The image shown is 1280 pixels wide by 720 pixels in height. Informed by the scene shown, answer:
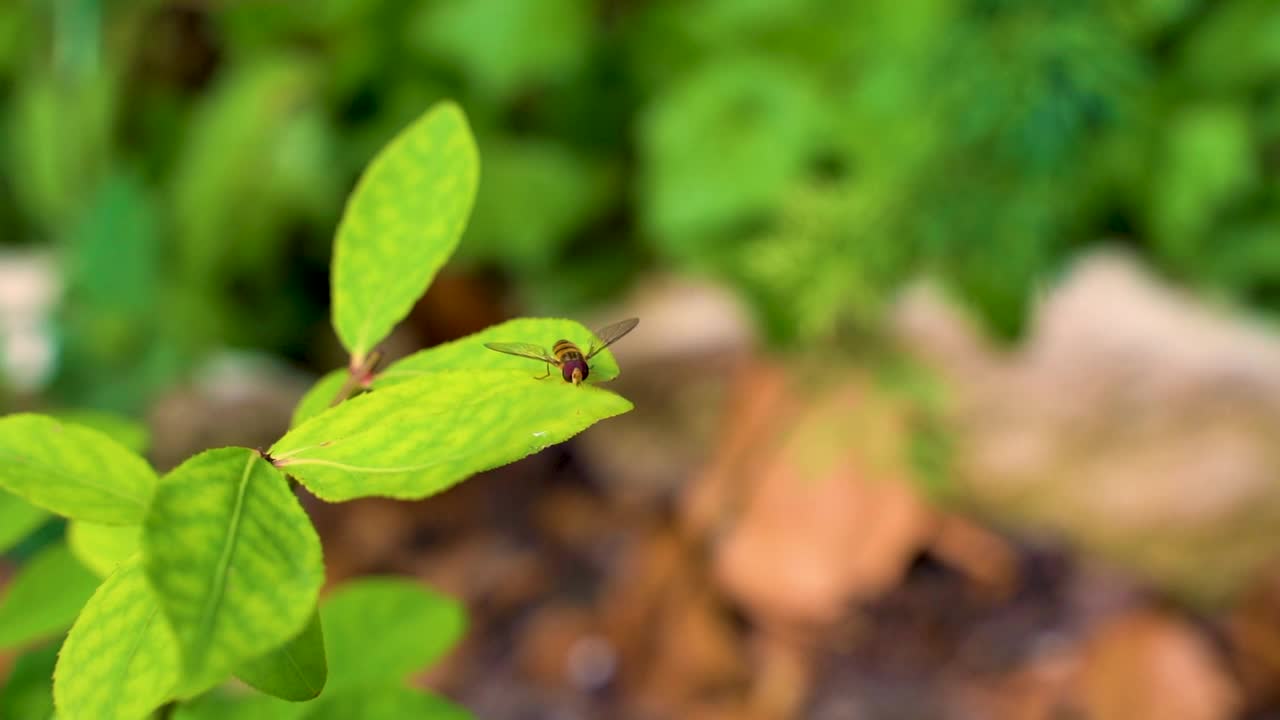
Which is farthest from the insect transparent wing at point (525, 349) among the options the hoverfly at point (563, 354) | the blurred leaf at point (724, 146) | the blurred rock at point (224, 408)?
the blurred rock at point (224, 408)

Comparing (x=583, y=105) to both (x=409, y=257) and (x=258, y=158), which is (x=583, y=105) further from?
(x=409, y=257)

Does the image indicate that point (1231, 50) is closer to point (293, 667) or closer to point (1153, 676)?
point (1153, 676)

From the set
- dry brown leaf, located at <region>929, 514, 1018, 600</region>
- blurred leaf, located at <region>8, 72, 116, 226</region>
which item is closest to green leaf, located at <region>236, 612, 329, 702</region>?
dry brown leaf, located at <region>929, 514, 1018, 600</region>

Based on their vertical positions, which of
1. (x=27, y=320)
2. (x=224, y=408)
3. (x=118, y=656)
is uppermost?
(x=118, y=656)

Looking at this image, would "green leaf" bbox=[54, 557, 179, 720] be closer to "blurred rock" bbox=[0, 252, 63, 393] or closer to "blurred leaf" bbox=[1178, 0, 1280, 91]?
"blurred leaf" bbox=[1178, 0, 1280, 91]

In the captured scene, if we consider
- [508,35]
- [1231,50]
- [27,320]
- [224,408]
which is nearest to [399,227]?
[508,35]

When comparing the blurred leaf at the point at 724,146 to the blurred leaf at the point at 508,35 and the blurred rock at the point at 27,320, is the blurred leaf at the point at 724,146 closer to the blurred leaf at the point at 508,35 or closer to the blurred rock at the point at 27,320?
the blurred leaf at the point at 508,35
